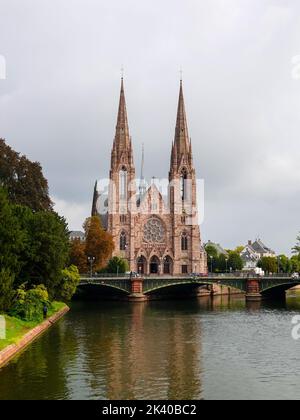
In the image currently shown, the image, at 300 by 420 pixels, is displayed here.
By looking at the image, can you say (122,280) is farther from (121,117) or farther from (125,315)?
(121,117)

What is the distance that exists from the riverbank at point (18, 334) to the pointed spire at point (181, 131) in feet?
277

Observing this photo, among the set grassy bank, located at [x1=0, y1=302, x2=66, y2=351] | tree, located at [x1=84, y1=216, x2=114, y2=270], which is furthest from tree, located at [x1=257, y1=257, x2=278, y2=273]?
grassy bank, located at [x1=0, y1=302, x2=66, y2=351]

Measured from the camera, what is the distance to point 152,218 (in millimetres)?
137000

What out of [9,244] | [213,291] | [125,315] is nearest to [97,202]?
[213,291]

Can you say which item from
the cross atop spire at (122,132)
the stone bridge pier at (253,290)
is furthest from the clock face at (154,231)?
the stone bridge pier at (253,290)

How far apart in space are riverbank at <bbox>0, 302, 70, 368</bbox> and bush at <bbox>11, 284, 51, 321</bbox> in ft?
2.72

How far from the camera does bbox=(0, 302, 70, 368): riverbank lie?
4045 centimetres

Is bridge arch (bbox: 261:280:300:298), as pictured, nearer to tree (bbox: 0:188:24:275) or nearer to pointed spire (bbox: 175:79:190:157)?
pointed spire (bbox: 175:79:190:157)

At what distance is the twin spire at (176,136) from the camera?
456 feet

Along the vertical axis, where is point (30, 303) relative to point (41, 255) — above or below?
below

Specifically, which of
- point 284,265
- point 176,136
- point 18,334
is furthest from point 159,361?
point 284,265

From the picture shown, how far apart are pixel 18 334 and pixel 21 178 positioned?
32.8 m

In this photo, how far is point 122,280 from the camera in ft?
324

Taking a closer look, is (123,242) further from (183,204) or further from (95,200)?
(95,200)
